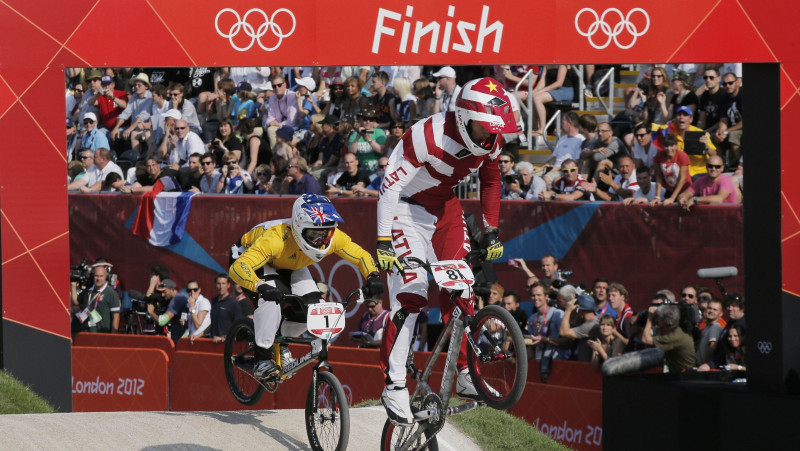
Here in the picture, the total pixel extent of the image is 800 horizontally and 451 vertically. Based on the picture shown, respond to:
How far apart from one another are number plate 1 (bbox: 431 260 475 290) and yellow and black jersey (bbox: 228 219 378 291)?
136cm

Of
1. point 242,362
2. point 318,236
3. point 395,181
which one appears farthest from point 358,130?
point 395,181

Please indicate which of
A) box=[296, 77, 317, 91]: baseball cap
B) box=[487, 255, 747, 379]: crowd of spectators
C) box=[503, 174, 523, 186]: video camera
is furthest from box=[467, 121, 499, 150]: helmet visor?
box=[296, 77, 317, 91]: baseball cap

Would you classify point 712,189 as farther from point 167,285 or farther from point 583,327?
point 167,285

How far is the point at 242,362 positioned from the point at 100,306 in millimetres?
6513

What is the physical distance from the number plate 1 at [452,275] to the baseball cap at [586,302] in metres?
4.54

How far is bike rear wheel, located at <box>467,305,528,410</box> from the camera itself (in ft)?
26.8

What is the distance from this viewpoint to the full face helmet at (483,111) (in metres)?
8.50

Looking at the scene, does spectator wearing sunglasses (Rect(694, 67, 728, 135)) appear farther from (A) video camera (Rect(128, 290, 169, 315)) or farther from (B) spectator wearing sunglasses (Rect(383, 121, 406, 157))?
(A) video camera (Rect(128, 290, 169, 315))

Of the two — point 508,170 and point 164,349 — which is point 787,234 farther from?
point 164,349

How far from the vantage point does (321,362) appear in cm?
983

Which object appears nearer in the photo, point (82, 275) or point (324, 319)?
point (324, 319)

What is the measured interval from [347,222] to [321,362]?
221 inches

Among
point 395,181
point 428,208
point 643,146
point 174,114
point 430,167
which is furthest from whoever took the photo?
point 174,114

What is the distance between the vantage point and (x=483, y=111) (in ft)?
27.9
